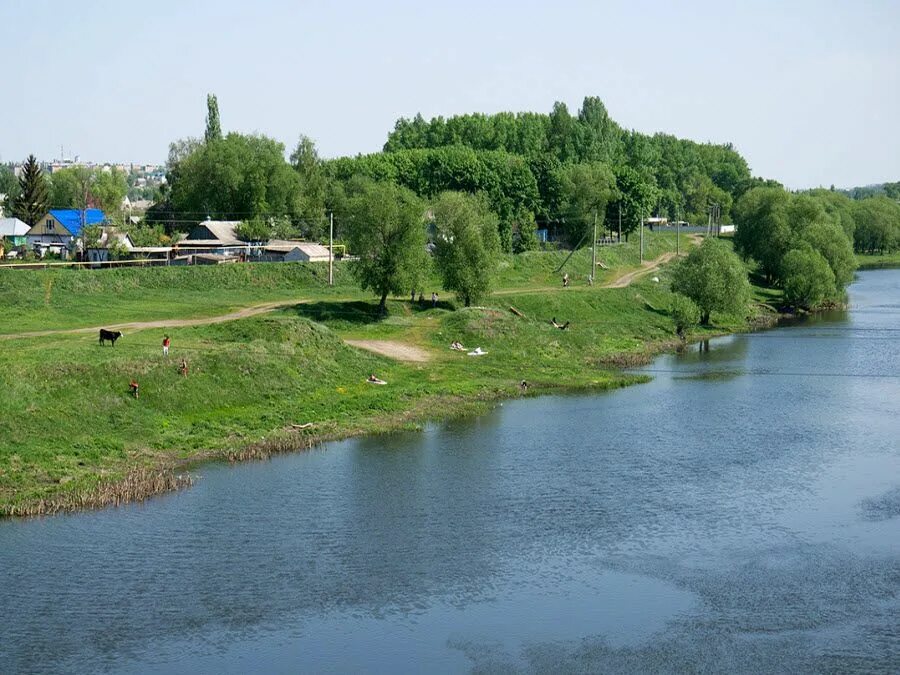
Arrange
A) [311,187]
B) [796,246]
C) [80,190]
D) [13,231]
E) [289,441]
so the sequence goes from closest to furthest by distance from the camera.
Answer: [289,441]
[796,246]
[13,231]
[311,187]
[80,190]

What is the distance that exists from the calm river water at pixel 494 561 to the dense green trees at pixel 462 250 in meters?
32.8

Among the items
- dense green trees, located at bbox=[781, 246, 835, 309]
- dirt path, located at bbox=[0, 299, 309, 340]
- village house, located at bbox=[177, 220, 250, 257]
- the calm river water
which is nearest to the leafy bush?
dense green trees, located at bbox=[781, 246, 835, 309]

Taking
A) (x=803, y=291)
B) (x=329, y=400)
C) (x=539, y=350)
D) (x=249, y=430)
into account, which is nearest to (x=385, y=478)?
(x=249, y=430)

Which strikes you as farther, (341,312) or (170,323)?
(341,312)

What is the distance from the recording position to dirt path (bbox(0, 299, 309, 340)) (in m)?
72.2

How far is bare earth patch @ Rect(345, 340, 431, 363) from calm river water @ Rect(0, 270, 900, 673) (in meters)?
15.9

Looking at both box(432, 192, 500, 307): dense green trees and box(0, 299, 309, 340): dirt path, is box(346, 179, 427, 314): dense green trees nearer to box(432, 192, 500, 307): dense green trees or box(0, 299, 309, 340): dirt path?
box(432, 192, 500, 307): dense green trees

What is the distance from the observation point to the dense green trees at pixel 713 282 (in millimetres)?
105375

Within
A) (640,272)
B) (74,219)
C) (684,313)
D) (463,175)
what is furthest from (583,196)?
(74,219)

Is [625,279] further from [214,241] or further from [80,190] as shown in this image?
[80,190]

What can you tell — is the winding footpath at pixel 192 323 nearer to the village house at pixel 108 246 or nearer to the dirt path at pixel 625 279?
the dirt path at pixel 625 279

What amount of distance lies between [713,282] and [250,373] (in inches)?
2143

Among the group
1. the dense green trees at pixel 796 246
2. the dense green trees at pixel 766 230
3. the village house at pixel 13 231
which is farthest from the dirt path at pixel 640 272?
the village house at pixel 13 231

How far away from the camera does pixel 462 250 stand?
94.2 m
